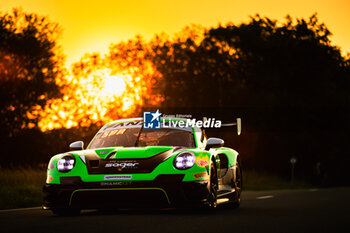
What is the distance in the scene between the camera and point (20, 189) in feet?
60.2

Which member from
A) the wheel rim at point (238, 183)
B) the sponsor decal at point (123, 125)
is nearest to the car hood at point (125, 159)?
the sponsor decal at point (123, 125)

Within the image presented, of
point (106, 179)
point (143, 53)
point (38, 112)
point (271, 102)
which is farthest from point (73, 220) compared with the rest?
point (143, 53)

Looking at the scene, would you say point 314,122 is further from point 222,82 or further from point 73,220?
Result: point 73,220

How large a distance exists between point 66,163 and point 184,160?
165 cm

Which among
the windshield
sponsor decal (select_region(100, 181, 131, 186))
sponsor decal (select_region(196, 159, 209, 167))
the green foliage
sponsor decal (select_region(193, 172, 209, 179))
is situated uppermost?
the green foliage

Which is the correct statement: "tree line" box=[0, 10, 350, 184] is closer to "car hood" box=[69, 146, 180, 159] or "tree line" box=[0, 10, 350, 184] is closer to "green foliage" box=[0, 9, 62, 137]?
"green foliage" box=[0, 9, 62, 137]

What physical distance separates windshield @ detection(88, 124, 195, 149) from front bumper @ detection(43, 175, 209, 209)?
4.40 feet

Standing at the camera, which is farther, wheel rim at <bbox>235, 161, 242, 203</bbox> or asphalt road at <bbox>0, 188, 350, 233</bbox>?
wheel rim at <bbox>235, 161, 242, 203</bbox>

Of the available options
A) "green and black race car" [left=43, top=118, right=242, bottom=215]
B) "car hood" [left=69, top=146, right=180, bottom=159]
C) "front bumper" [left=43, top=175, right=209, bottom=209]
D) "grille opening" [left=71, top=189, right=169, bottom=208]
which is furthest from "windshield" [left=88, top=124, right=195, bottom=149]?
"grille opening" [left=71, top=189, right=169, bottom=208]

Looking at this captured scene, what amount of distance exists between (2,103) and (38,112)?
134 inches

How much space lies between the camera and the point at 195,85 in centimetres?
5538

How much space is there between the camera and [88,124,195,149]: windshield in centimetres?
1169

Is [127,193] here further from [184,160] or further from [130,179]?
[184,160]

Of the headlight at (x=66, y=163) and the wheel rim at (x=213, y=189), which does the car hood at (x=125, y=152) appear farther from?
the wheel rim at (x=213, y=189)
